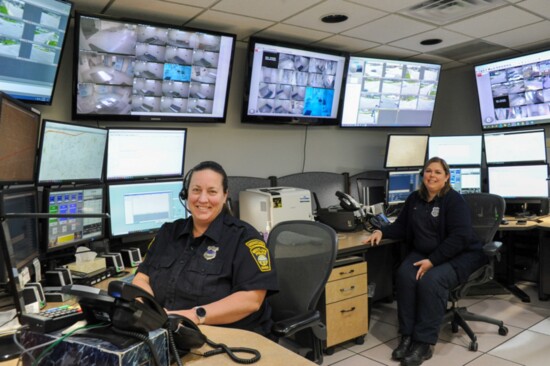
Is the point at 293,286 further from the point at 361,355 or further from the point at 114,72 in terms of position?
the point at 114,72

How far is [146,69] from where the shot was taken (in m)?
2.83

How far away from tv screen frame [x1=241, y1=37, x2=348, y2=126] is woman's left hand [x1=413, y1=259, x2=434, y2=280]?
1496mm

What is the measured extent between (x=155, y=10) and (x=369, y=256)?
2455 millimetres

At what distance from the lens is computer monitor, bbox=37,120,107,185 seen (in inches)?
80.5

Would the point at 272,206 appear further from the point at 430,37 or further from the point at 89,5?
the point at 430,37

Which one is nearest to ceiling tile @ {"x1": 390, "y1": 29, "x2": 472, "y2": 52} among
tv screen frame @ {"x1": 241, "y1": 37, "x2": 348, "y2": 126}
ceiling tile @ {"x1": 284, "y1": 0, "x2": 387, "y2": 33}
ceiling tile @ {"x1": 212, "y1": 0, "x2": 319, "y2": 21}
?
tv screen frame @ {"x1": 241, "y1": 37, "x2": 348, "y2": 126}

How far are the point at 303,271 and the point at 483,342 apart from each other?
1718 mm

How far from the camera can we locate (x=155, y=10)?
274 centimetres

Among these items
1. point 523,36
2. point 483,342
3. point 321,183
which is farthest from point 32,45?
point 523,36

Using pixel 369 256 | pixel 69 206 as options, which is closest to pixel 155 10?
pixel 69 206

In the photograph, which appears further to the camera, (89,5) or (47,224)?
(89,5)

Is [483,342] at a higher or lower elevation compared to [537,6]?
lower

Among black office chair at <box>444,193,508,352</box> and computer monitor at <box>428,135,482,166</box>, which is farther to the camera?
computer monitor at <box>428,135,482,166</box>

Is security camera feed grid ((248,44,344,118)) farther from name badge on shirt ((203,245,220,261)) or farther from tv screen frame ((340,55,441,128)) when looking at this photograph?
name badge on shirt ((203,245,220,261))
